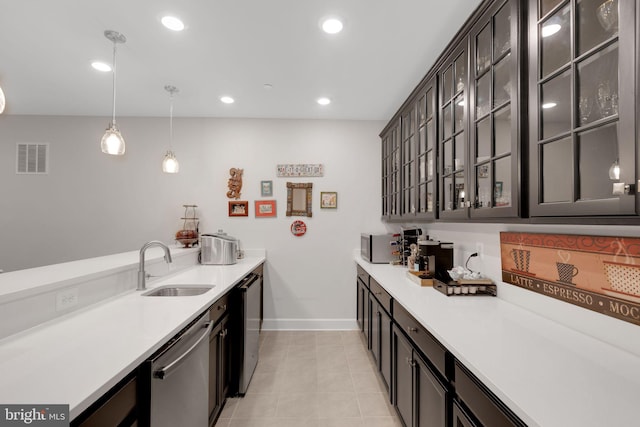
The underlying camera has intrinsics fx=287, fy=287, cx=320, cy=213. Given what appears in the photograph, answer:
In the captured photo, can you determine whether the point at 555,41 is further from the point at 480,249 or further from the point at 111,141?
the point at 111,141

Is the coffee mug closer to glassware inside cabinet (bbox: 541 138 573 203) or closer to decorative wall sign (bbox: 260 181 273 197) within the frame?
glassware inside cabinet (bbox: 541 138 573 203)

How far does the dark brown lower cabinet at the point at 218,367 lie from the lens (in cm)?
183

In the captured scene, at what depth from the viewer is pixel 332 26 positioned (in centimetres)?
192

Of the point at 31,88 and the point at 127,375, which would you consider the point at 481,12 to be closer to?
the point at 127,375

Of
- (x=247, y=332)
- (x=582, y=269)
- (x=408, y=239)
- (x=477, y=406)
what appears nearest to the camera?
(x=477, y=406)

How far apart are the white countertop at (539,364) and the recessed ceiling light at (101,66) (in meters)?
3.11

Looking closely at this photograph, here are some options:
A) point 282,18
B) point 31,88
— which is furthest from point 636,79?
point 31,88

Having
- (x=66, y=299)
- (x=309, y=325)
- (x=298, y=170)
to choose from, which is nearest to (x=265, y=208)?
(x=298, y=170)

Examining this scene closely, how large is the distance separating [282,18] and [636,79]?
1796mm

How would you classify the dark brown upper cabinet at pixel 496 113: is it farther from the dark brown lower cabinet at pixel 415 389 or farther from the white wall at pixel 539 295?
the dark brown lower cabinet at pixel 415 389

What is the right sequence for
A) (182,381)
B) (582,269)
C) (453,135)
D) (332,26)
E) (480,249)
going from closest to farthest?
(582,269) → (182,381) → (453,135) → (332,26) → (480,249)

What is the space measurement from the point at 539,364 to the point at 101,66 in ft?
11.7

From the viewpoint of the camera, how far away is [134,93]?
9.96 ft

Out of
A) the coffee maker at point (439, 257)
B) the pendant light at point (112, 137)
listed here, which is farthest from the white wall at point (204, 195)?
the pendant light at point (112, 137)
